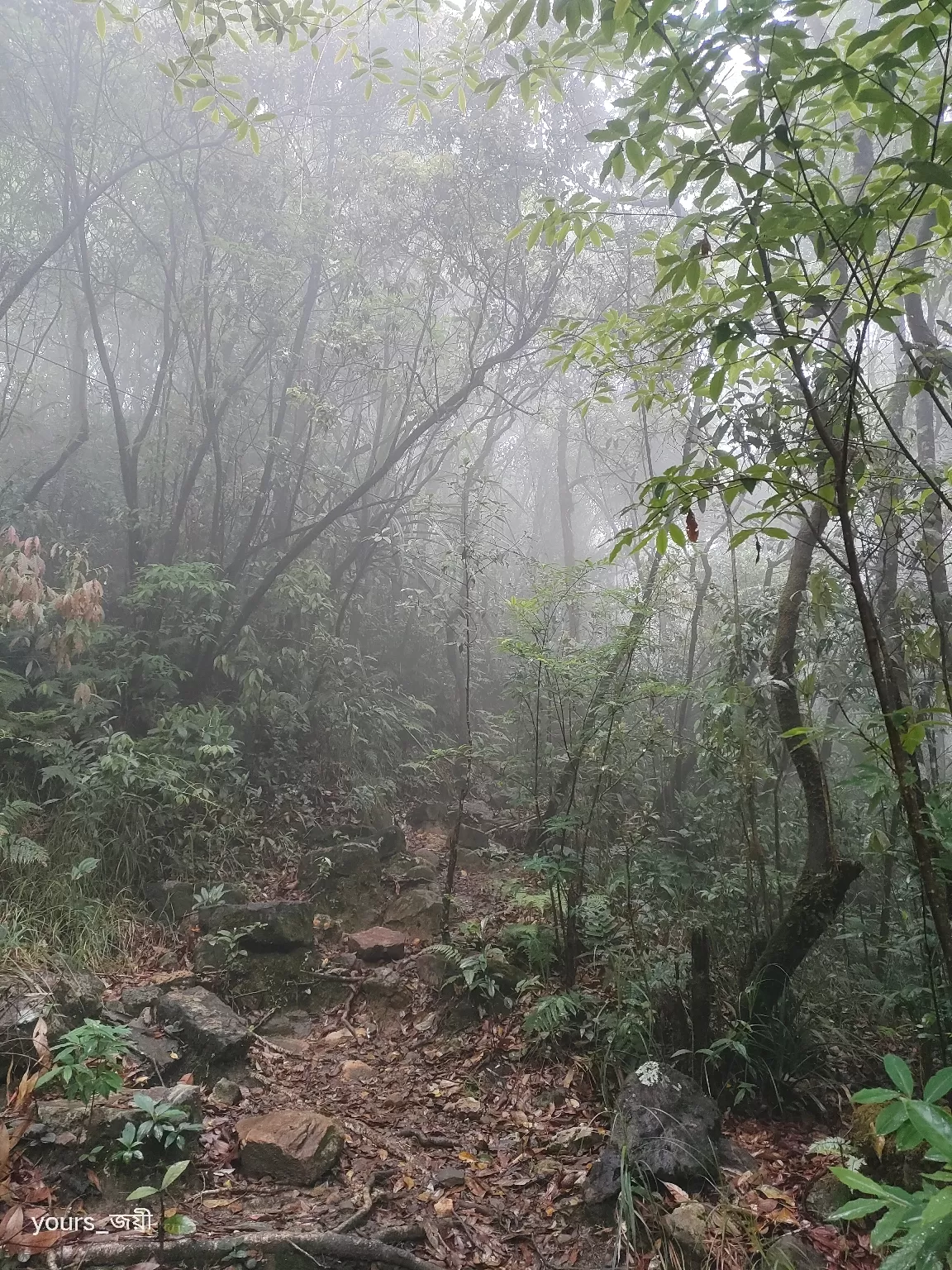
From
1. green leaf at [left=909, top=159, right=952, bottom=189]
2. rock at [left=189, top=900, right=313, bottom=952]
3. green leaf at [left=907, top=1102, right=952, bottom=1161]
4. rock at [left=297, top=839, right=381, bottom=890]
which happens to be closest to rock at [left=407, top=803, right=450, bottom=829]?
rock at [left=297, top=839, right=381, bottom=890]

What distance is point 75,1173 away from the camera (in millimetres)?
2848

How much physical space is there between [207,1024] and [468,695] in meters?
3.00

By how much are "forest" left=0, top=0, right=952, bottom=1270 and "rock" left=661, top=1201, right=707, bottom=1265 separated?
0.5 inches

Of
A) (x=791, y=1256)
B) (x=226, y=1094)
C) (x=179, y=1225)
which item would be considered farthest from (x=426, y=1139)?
(x=791, y=1256)

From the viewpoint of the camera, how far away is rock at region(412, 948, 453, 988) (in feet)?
16.2

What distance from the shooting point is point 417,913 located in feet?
18.9

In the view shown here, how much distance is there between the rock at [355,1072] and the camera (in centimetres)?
413

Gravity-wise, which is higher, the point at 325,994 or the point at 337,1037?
the point at 325,994

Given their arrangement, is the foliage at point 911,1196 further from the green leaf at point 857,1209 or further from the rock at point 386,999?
the rock at point 386,999

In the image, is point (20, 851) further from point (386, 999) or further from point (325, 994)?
point (386, 999)

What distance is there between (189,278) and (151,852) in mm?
8103

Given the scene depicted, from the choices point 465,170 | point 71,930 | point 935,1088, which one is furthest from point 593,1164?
point 465,170

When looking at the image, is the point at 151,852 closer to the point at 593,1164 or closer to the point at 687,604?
the point at 593,1164

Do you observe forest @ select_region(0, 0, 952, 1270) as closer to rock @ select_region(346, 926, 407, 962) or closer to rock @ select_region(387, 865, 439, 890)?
rock @ select_region(346, 926, 407, 962)
